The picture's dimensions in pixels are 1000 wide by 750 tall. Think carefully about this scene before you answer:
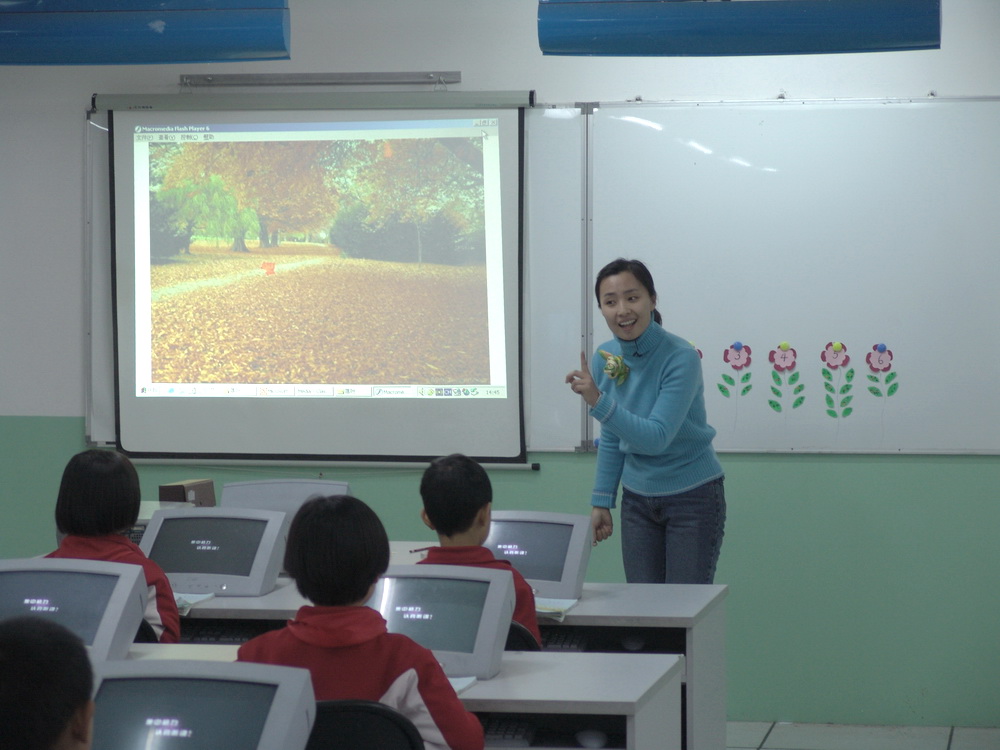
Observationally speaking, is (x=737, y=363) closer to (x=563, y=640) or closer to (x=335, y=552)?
(x=563, y=640)

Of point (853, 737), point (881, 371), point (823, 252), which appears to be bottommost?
point (853, 737)

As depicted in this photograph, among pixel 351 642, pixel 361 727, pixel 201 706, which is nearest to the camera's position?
pixel 201 706

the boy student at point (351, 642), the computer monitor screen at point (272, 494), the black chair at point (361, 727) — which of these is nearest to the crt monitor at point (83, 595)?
the boy student at point (351, 642)

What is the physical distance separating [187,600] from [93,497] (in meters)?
0.48

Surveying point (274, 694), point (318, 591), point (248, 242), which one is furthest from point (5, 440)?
point (274, 694)

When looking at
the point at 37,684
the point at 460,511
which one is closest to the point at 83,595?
the point at 460,511

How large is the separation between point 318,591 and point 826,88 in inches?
127

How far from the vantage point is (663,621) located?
251cm

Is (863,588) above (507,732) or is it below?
below

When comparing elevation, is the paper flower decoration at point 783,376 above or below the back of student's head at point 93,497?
above

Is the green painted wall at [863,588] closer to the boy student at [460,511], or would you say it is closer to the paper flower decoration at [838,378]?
the paper flower decoration at [838,378]

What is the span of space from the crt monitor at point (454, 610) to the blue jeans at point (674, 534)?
4.00 ft

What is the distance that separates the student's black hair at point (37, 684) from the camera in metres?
1.06

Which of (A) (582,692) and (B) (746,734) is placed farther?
(B) (746,734)
